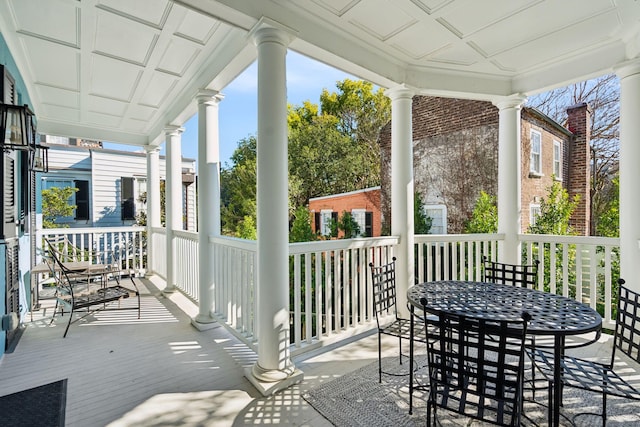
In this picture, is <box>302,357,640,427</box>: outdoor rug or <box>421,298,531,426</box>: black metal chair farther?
<box>302,357,640,427</box>: outdoor rug

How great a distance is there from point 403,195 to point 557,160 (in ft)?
26.9

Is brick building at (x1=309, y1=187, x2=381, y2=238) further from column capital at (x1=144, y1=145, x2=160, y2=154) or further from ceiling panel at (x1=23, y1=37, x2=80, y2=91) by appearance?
ceiling panel at (x1=23, y1=37, x2=80, y2=91)

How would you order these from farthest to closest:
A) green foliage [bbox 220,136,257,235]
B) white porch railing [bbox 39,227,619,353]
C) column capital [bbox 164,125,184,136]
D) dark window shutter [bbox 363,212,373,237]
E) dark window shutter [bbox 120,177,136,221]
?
1. green foliage [bbox 220,136,257,235]
2. dark window shutter [bbox 363,212,373,237]
3. dark window shutter [bbox 120,177,136,221]
4. column capital [bbox 164,125,184,136]
5. white porch railing [bbox 39,227,619,353]

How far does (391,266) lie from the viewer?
306 cm

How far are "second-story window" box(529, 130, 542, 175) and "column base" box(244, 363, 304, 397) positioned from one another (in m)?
8.57

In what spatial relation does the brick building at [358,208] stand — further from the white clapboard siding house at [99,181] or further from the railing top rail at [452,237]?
the railing top rail at [452,237]

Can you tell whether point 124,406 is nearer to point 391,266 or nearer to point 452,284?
point 391,266

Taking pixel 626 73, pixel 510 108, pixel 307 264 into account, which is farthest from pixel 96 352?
pixel 626 73

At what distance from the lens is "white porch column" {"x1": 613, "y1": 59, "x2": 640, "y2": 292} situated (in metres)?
3.27

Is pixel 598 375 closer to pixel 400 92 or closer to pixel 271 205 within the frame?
pixel 271 205

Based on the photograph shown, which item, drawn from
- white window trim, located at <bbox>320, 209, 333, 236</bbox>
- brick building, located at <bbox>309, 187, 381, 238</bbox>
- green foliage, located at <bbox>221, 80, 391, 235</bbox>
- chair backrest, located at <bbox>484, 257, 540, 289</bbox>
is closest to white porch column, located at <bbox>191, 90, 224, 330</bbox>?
chair backrest, located at <bbox>484, 257, 540, 289</bbox>

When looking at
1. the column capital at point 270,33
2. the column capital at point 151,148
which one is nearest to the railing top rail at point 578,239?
the column capital at point 270,33

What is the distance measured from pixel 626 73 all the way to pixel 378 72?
248 cm

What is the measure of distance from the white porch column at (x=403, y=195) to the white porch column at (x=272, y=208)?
5.80 feet
